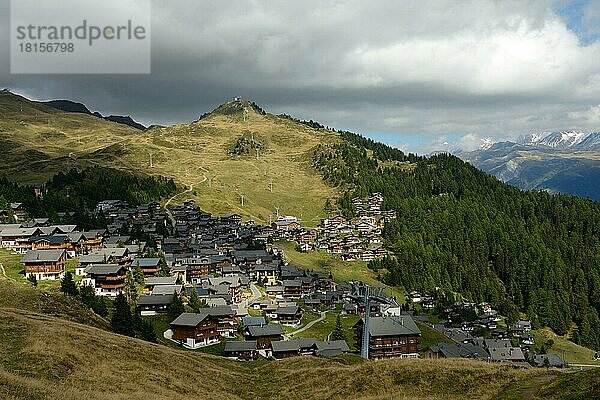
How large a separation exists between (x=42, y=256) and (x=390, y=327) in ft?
232

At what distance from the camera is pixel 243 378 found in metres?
59.7

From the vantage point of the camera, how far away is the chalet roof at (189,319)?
88500 millimetres

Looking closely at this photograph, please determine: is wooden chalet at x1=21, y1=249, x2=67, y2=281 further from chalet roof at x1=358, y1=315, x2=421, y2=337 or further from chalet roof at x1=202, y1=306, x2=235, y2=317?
chalet roof at x1=358, y1=315, x2=421, y2=337

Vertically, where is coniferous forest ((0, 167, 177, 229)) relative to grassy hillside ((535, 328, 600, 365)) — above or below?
above

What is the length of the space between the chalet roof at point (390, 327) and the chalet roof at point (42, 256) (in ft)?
205

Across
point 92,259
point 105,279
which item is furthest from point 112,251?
point 105,279

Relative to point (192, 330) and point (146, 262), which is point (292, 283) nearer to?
point (146, 262)

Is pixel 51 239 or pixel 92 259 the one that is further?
pixel 51 239

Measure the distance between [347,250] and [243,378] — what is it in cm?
14053

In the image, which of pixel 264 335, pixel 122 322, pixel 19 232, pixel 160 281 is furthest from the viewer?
pixel 19 232

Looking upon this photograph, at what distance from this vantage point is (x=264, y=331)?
94.4 meters

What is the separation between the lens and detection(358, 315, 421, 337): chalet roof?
92938mm

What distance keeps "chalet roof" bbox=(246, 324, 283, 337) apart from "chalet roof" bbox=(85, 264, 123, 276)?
30193mm

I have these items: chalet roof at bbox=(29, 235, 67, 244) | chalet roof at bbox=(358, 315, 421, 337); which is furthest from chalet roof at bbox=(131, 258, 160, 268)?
chalet roof at bbox=(358, 315, 421, 337)
